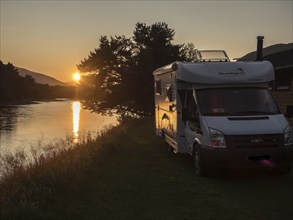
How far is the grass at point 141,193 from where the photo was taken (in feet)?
21.5

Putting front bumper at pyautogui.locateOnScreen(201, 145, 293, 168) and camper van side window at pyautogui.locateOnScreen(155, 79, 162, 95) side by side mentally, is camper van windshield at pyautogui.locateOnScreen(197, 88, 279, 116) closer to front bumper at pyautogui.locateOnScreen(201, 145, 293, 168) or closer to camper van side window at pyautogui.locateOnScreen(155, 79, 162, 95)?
front bumper at pyautogui.locateOnScreen(201, 145, 293, 168)

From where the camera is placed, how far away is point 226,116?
8.91 meters

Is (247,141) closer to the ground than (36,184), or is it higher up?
higher up

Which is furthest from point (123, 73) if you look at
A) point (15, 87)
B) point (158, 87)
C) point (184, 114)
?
point (15, 87)

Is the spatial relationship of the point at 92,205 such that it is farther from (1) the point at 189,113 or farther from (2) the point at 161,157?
(2) the point at 161,157

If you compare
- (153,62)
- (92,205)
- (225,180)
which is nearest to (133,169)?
(225,180)

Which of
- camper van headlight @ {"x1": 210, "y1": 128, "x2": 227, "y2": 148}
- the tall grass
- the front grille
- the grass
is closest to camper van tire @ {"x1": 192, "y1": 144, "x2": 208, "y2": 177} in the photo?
the grass

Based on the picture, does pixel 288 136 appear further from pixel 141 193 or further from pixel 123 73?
pixel 123 73

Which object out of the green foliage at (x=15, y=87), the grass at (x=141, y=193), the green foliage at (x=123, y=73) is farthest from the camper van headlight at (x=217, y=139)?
the green foliage at (x=15, y=87)

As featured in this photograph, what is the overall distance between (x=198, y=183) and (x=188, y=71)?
2.91 metres

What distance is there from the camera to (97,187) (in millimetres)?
8477

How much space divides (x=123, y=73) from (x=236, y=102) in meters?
31.7

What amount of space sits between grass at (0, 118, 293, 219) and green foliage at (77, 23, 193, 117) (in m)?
28.8

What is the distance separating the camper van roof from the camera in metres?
9.53
